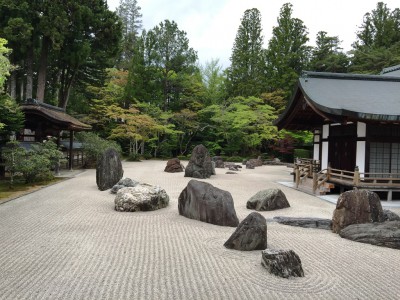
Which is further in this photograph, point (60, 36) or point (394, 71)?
point (60, 36)

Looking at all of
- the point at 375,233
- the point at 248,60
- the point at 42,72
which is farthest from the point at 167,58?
the point at 375,233

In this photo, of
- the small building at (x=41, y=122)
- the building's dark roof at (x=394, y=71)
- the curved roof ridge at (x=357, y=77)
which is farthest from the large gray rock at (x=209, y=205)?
the building's dark roof at (x=394, y=71)

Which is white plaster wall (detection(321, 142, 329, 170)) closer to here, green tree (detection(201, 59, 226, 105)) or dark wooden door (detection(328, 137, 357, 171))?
dark wooden door (detection(328, 137, 357, 171))

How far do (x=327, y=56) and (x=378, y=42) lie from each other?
5.21 metres

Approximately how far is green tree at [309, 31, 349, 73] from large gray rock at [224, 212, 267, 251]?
2899 cm

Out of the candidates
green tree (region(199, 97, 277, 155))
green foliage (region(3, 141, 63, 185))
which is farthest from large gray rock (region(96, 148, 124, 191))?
green tree (region(199, 97, 277, 155))

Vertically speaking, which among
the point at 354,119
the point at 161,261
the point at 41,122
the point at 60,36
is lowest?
the point at 161,261

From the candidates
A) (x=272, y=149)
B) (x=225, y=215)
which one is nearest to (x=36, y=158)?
(x=225, y=215)

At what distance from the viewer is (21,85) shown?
28.0m

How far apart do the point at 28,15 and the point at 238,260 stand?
20.3 m

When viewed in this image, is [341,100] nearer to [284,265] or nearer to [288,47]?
[284,265]

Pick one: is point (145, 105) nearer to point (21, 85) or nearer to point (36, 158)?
point (21, 85)

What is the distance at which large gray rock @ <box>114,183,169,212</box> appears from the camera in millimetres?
8055

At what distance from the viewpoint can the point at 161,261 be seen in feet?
15.1
